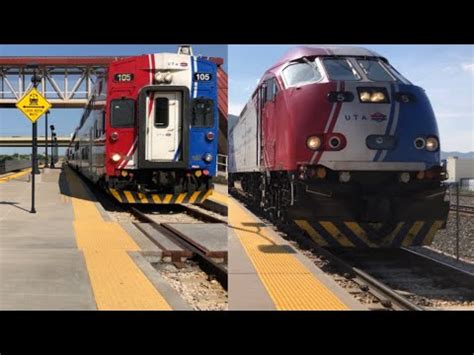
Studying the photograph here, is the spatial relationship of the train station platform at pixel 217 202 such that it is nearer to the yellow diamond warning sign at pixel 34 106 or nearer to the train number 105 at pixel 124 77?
the train number 105 at pixel 124 77

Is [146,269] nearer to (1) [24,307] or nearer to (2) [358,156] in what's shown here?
(1) [24,307]

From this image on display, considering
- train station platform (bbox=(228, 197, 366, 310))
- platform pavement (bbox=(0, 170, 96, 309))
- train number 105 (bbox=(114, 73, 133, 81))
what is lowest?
platform pavement (bbox=(0, 170, 96, 309))

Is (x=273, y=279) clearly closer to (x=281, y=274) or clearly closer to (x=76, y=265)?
(x=281, y=274)

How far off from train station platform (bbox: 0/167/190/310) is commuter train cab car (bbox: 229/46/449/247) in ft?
5.83

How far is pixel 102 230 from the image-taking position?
9539 millimetres

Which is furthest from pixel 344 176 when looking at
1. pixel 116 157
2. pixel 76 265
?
pixel 116 157

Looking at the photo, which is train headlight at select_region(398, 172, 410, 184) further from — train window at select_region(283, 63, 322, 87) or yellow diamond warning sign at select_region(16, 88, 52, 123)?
yellow diamond warning sign at select_region(16, 88, 52, 123)

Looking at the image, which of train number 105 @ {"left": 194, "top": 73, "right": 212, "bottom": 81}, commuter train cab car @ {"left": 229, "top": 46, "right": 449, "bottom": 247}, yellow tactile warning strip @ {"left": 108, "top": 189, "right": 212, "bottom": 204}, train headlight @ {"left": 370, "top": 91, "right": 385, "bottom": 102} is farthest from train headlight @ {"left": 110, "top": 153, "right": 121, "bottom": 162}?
train headlight @ {"left": 370, "top": 91, "right": 385, "bottom": 102}

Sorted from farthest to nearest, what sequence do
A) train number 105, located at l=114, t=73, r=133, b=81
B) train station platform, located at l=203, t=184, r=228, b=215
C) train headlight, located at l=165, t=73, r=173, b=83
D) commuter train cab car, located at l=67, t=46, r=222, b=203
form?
train station platform, located at l=203, t=184, r=228, b=215
train number 105, located at l=114, t=73, r=133, b=81
commuter train cab car, located at l=67, t=46, r=222, b=203
train headlight, located at l=165, t=73, r=173, b=83

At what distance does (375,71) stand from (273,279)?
2.04 metres

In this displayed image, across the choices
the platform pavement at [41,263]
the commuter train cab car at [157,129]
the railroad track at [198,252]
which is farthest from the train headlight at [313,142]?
the commuter train cab car at [157,129]

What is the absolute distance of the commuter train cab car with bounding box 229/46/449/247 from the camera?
5016 millimetres

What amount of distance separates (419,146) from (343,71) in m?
0.98
